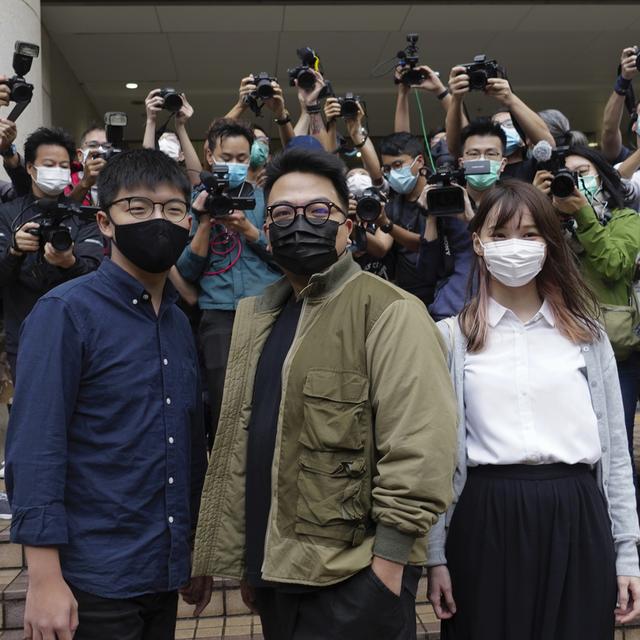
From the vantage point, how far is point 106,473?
1942 millimetres

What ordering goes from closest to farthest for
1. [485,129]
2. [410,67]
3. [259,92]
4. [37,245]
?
[37,245]
[485,129]
[259,92]
[410,67]

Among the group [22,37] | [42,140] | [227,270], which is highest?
[22,37]

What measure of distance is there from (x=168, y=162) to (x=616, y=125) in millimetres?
3448

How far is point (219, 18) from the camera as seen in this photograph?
24.8 feet

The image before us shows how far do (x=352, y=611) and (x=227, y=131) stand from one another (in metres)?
2.74

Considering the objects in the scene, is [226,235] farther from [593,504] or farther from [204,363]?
[593,504]

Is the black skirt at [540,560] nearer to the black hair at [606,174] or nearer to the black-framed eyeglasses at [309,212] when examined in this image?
the black-framed eyeglasses at [309,212]

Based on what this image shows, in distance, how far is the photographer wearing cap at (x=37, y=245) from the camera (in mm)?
3428

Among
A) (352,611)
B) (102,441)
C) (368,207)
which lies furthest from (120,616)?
(368,207)

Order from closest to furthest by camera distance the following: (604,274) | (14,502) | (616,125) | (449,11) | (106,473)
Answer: (14,502) → (106,473) → (604,274) → (616,125) → (449,11)

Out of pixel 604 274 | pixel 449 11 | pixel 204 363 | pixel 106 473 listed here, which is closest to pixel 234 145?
pixel 204 363

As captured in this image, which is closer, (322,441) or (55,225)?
(322,441)

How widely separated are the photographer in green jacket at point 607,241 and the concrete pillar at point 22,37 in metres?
4.02

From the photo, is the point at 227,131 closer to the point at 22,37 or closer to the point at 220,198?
the point at 220,198
